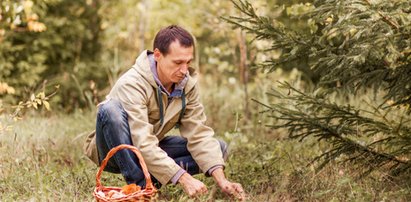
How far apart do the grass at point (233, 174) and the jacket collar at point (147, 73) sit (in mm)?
618

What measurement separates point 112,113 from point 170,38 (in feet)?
1.71

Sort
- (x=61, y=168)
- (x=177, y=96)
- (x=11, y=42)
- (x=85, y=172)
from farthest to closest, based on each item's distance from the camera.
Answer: (x=11, y=42) < (x=61, y=168) < (x=85, y=172) < (x=177, y=96)

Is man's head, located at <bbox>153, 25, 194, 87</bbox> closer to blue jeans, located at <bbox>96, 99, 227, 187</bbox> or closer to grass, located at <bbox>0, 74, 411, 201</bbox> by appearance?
blue jeans, located at <bbox>96, 99, 227, 187</bbox>

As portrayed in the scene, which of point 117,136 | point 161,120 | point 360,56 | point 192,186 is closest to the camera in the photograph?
point 360,56

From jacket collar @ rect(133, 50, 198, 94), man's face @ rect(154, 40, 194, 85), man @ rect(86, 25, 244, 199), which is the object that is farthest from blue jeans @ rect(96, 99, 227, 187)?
man's face @ rect(154, 40, 194, 85)

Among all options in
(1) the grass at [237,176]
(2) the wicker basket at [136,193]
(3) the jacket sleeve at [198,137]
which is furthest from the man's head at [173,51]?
(1) the grass at [237,176]

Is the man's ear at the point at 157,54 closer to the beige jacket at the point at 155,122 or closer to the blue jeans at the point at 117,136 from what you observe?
the beige jacket at the point at 155,122

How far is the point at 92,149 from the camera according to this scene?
3756mm

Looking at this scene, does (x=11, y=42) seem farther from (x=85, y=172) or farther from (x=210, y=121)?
(x=85, y=172)

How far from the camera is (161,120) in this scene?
3641 millimetres

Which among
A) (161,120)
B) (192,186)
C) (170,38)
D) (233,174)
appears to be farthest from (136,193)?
(233,174)

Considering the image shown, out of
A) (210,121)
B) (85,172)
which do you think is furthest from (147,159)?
(210,121)

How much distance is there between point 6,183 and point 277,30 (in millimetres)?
1869

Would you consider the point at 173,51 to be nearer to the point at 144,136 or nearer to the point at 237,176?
the point at 144,136
